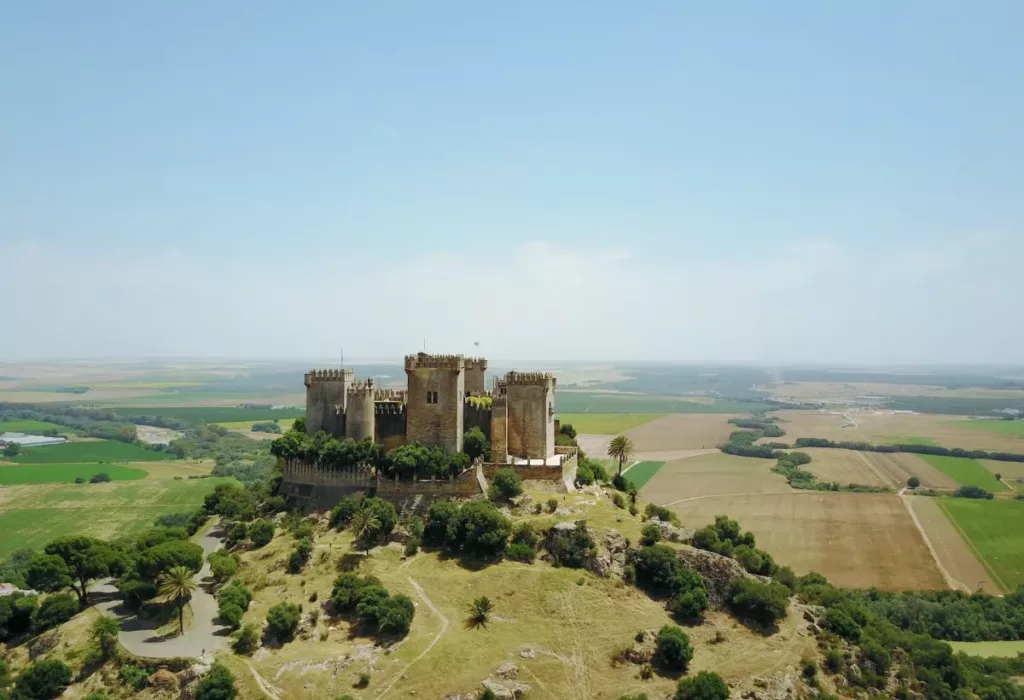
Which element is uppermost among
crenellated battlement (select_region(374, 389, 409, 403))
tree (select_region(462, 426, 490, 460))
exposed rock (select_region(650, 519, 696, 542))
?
crenellated battlement (select_region(374, 389, 409, 403))

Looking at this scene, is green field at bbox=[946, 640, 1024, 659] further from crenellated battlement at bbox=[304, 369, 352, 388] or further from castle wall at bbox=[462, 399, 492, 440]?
crenellated battlement at bbox=[304, 369, 352, 388]

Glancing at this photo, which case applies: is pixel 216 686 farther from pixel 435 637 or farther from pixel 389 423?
pixel 389 423

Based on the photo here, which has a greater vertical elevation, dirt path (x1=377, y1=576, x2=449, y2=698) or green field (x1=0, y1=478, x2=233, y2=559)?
dirt path (x1=377, y1=576, x2=449, y2=698)

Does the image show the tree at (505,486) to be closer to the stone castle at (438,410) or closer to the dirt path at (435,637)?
the stone castle at (438,410)

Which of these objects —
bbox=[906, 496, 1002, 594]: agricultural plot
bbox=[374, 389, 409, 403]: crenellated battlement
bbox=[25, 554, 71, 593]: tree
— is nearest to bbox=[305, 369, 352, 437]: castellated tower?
bbox=[374, 389, 409, 403]: crenellated battlement

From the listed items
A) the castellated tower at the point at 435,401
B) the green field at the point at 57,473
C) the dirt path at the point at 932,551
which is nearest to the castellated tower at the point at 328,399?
the castellated tower at the point at 435,401

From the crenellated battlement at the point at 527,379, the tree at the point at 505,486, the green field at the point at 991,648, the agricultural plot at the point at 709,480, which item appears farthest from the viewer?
the agricultural plot at the point at 709,480
